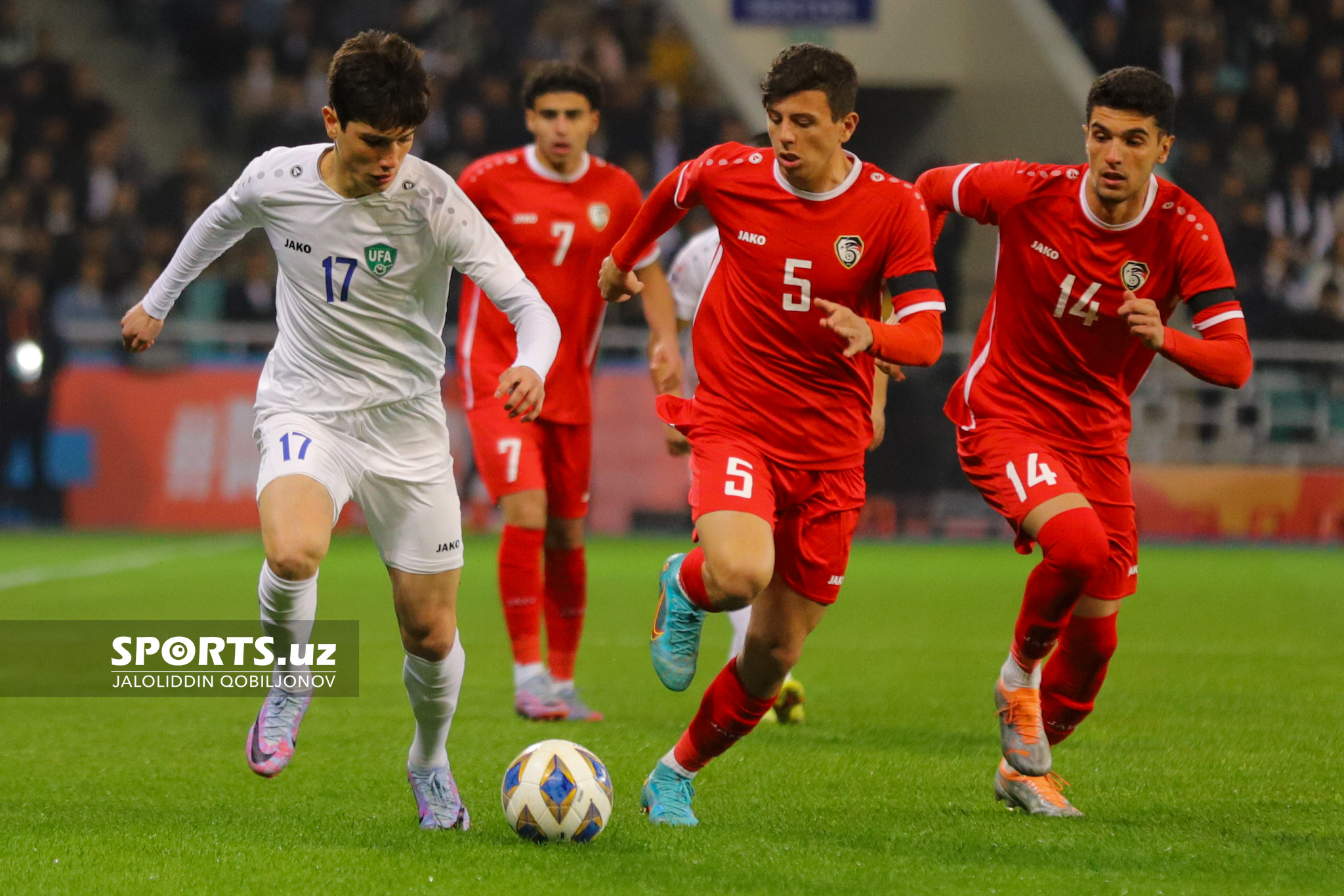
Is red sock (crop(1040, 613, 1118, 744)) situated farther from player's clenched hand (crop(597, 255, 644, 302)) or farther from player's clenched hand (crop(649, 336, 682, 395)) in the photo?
player's clenched hand (crop(597, 255, 644, 302))

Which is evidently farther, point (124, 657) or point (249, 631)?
point (249, 631)

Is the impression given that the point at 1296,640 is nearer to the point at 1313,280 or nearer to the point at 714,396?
the point at 714,396

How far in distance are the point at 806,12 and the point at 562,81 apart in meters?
9.21

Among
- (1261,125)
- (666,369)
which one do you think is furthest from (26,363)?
(1261,125)

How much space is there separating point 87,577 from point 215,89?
8.68m

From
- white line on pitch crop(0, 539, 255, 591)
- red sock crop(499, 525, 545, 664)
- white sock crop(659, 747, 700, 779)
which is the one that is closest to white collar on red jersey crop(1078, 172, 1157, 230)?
white sock crop(659, 747, 700, 779)

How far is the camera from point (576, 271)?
303 inches

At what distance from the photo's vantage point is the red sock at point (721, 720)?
5223 mm

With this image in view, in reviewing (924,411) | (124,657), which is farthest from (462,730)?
(924,411)

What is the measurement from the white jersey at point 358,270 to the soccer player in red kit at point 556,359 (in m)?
2.22

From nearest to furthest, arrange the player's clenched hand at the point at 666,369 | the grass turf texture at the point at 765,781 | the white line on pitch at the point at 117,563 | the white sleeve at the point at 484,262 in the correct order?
the grass turf texture at the point at 765,781 → the white sleeve at the point at 484,262 → the player's clenched hand at the point at 666,369 → the white line on pitch at the point at 117,563

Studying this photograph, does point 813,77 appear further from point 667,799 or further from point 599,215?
point 599,215

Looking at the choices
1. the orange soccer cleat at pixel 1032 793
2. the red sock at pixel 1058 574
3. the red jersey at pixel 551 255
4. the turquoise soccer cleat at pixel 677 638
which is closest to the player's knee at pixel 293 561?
the turquoise soccer cleat at pixel 677 638

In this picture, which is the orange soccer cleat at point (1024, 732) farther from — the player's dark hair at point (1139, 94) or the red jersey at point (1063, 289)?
the player's dark hair at point (1139, 94)
